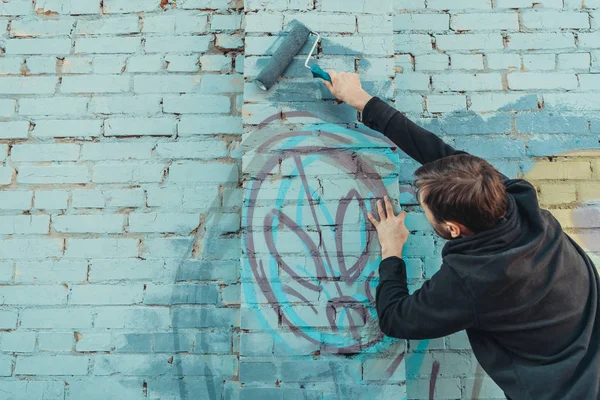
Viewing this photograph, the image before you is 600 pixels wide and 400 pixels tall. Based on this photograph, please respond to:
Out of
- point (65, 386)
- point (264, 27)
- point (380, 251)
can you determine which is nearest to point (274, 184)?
point (380, 251)

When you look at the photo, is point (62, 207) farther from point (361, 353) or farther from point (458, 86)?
point (458, 86)

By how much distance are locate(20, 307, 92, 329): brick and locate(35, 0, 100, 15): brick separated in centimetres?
120

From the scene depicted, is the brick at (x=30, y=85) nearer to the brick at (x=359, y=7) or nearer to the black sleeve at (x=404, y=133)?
the brick at (x=359, y=7)

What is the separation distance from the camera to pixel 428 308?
144 cm

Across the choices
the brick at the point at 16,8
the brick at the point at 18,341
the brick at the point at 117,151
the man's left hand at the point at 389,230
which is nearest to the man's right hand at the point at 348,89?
the man's left hand at the point at 389,230

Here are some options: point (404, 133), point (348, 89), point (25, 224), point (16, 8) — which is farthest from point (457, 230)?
point (16, 8)

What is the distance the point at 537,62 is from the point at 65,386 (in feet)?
7.30

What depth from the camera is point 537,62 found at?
209cm

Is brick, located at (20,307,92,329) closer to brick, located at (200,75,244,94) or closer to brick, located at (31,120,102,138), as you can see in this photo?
brick, located at (31,120,102,138)

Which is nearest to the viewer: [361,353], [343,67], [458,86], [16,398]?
[361,353]

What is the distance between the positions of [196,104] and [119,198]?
48 cm

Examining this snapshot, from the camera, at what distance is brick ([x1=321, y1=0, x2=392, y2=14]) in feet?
5.97

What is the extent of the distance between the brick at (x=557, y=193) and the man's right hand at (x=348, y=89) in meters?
0.85

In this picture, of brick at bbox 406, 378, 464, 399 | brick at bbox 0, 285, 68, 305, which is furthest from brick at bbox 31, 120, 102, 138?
brick at bbox 406, 378, 464, 399
